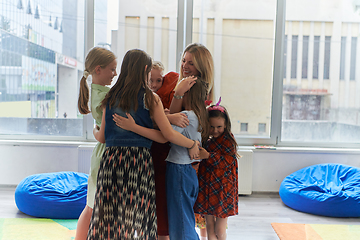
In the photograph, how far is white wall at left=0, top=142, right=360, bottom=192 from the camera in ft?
12.3

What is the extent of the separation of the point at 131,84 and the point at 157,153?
45 cm

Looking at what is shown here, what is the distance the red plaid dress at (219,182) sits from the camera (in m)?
1.79

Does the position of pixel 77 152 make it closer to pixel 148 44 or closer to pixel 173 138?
pixel 148 44

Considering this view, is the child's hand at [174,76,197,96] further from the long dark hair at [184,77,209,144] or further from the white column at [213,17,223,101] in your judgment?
the white column at [213,17,223,101]

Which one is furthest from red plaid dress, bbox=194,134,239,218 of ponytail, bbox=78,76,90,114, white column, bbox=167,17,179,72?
white column, bbox=167,17,179,72

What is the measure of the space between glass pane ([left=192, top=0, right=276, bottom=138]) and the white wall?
0.43 m

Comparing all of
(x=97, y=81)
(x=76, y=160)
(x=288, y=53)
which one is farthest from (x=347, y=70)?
(x=76, y=160)

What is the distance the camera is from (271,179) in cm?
376

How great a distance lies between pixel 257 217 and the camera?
3.01 metres

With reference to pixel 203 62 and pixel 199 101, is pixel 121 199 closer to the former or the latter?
pixel 199 101

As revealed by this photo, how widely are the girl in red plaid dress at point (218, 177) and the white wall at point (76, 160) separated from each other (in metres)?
2.02

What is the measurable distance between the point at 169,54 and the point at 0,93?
7.41 ft

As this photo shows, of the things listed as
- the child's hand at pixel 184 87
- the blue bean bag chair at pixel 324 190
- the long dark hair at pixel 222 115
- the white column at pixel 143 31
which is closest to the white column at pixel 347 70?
the blue bean bag chair at pixel 324 190

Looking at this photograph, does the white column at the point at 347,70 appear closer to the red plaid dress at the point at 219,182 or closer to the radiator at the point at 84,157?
the red plaid dress at the point at 219,182
